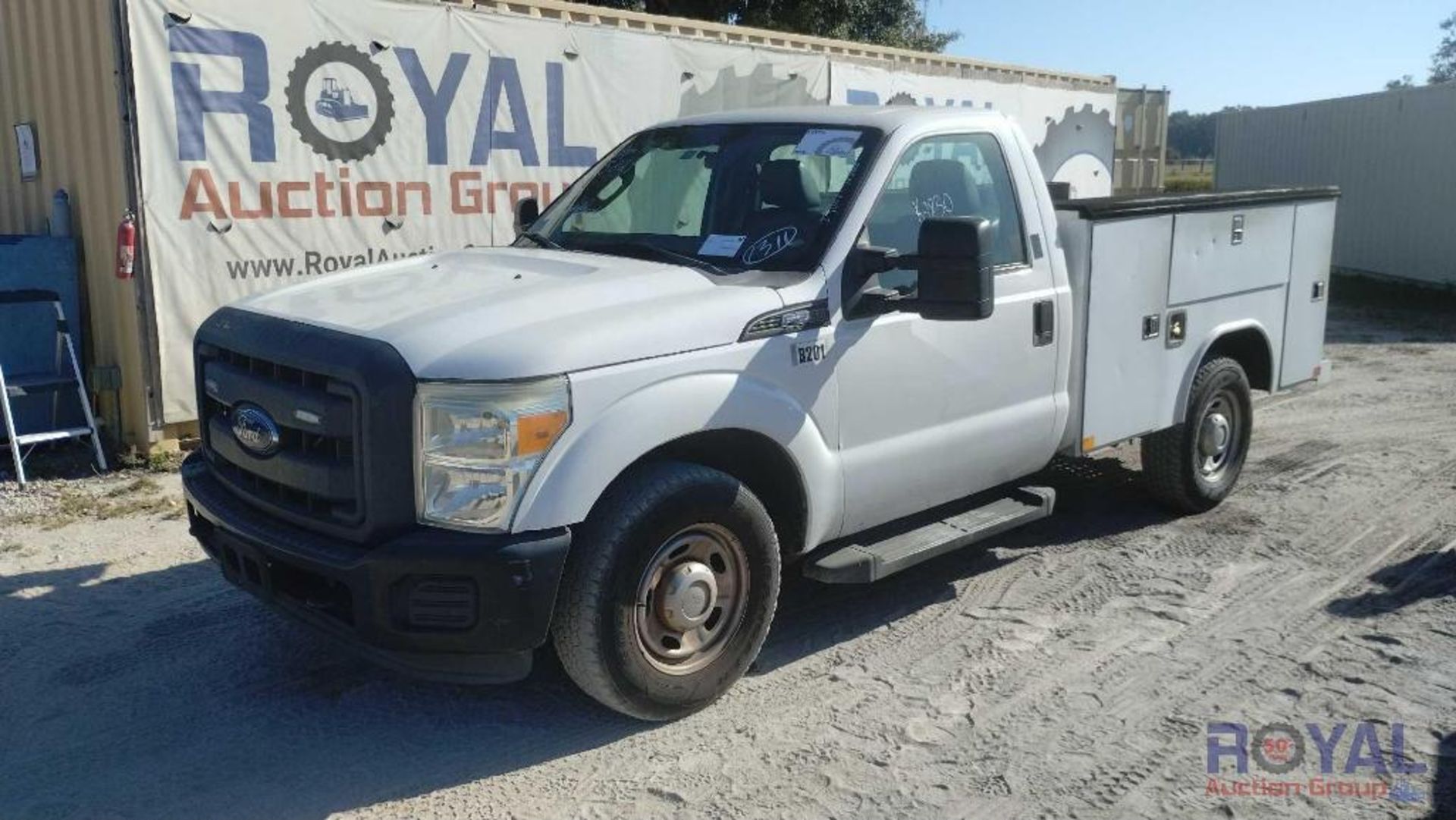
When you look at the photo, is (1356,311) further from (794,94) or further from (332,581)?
(332,581)

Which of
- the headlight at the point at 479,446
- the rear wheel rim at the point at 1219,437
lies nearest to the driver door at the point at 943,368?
the headlight at the point at 479,446

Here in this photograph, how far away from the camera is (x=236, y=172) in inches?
307

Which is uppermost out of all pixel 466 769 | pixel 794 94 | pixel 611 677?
pixel 794 94

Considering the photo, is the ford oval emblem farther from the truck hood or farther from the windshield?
the windshield

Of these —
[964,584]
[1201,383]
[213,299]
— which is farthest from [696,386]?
[213,299]

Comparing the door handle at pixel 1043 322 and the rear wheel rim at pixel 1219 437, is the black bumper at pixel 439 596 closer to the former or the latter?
the door handle at pixel 1043 322

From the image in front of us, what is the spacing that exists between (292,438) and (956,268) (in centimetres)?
226

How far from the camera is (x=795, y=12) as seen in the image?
20.1 metres

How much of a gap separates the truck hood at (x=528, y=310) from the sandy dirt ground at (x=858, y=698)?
1312mm

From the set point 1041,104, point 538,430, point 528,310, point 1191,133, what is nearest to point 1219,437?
point 528,310

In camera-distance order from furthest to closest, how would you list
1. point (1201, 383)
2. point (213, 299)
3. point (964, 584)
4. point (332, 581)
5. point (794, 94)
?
point (794, 94) → point (213, 299) → point (1201, 383) → point (964, 584) → point (332, 581)

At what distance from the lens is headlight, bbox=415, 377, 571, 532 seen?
137 inches

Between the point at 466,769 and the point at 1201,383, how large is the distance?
4240 mm

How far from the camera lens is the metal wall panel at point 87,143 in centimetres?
736
